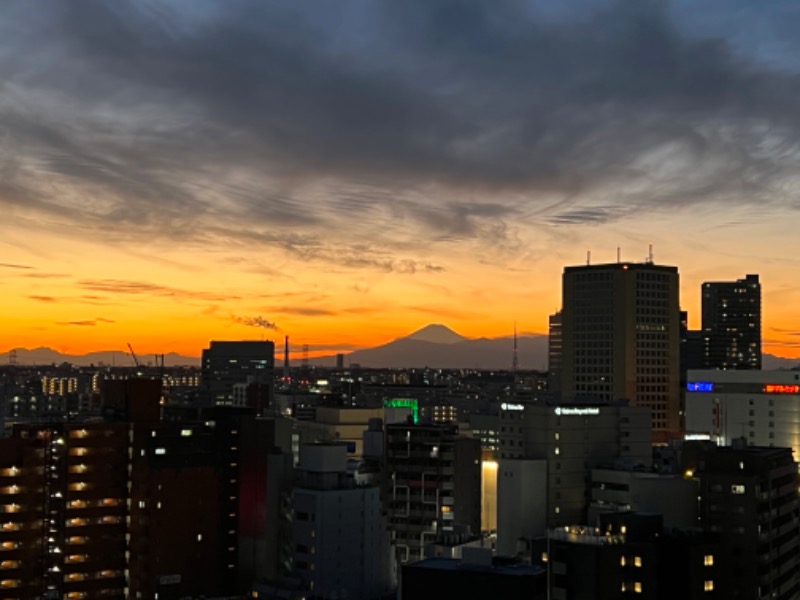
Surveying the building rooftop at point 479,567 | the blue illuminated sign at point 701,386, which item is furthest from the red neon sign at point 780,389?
the building rooftop at point 479,567

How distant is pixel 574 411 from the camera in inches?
2876

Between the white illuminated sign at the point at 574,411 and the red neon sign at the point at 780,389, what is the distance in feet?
132

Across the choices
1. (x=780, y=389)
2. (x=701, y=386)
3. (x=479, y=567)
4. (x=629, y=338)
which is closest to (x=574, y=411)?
(x=479, y=567)

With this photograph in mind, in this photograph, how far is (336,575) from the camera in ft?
213

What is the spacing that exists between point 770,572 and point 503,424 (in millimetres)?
24130

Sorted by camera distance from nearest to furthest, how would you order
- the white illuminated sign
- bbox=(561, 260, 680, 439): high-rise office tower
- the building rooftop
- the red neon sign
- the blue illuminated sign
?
the building rooftop
the white illuminated sign
the red neon sign
the blue illuminated sign
bbox=(561, 260, 680, 439): high-rise office tower

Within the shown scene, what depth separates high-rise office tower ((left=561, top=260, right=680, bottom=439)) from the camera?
142 meters

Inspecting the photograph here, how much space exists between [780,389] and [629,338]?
118 ft

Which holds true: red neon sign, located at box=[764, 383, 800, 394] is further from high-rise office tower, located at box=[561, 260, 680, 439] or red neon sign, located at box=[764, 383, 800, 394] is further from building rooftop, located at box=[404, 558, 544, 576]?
building rooftop, located at box=[404, 558, 544, 576]

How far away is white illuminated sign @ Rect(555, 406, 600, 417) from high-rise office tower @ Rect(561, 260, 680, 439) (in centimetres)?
6698

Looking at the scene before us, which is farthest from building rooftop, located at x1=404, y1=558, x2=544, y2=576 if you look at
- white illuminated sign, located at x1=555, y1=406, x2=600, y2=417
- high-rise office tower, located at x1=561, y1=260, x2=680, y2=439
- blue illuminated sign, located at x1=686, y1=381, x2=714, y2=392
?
high-rise office tower, located at x1=561, y1=260, x2=680, y2=439

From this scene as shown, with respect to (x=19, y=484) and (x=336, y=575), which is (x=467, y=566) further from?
(x=19, y=484)

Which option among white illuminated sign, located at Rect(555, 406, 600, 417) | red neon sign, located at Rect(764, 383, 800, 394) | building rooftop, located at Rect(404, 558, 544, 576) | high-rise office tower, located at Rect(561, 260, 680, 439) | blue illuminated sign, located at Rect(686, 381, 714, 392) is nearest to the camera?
building rooftop, located at Rect(404, 558, 544, 576)

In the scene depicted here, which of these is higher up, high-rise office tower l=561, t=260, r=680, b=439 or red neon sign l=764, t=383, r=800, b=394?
high-rise office tower l=561, t=260, r=680, b=439
